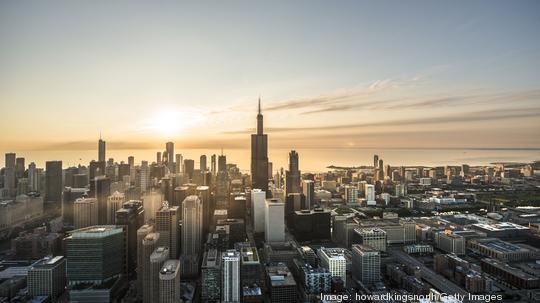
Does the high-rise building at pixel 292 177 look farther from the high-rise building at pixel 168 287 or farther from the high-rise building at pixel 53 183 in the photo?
the high-rise building at pixel 168 287

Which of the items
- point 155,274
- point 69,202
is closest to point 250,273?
point 155,274

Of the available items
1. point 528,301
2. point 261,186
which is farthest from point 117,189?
point 528,301

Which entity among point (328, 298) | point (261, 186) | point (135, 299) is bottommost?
point (135, 299)

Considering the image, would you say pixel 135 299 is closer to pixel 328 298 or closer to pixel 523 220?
pixel 328 298

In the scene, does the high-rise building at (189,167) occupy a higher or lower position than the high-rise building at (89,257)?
higher

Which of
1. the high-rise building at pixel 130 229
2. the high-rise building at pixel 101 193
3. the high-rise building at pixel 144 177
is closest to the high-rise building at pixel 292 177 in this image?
the high-rise building at pixel 144 177

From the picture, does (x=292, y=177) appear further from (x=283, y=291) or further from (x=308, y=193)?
(x=283, y=291)
